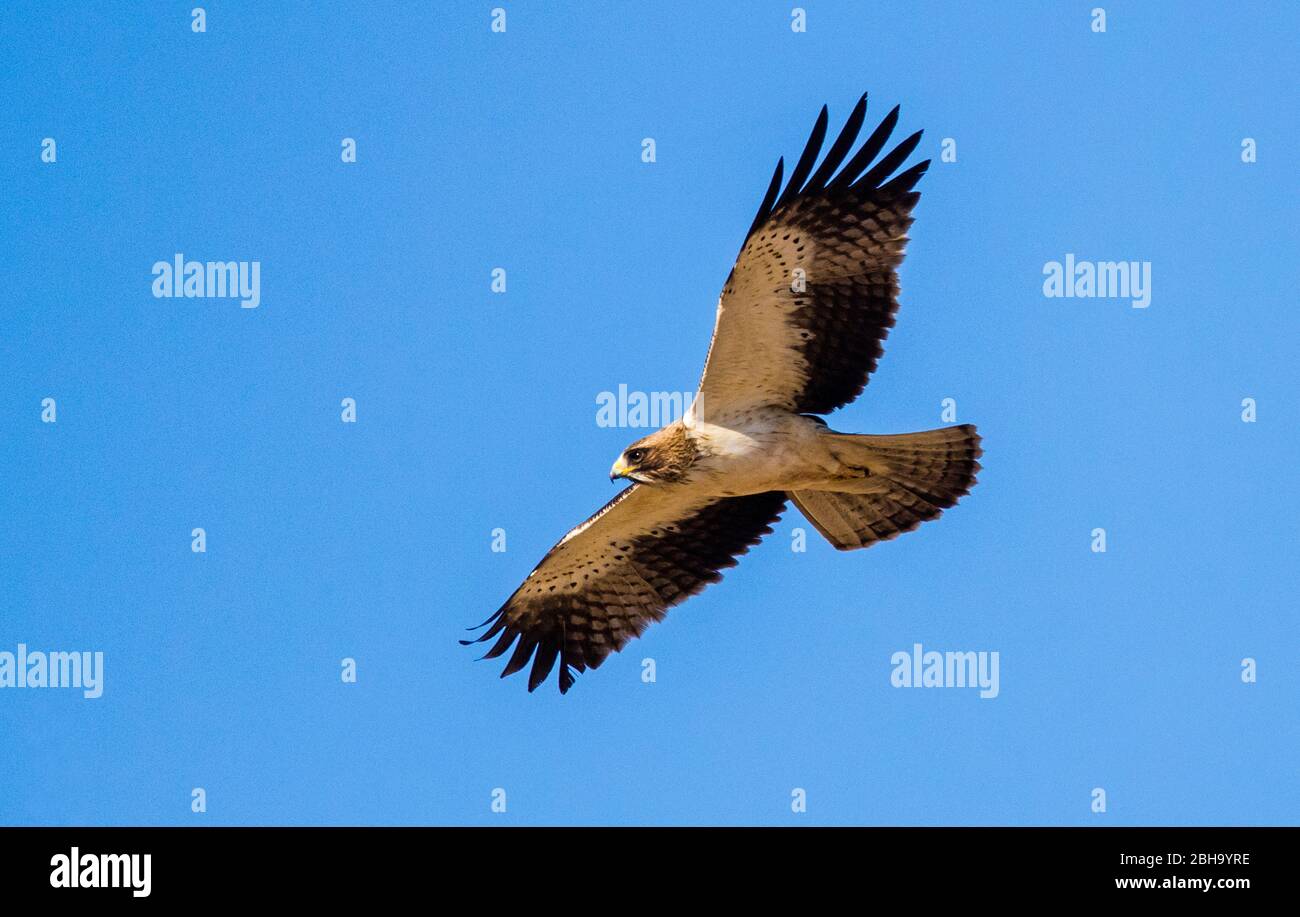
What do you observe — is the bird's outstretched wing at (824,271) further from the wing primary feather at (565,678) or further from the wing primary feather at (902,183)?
the wing primary feather at (565,678)

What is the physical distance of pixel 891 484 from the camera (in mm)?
11102

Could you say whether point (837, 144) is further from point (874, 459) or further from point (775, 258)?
point (874, 459)

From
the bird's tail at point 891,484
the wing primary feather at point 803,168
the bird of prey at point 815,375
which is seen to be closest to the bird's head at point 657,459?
the bird of prey at point 815,375

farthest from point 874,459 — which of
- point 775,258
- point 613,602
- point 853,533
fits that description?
point 613,602

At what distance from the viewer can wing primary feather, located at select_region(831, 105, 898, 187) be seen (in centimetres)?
1062

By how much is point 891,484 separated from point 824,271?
1.39 m

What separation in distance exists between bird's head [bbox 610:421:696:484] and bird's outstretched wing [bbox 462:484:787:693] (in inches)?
42.5

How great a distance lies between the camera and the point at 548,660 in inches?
479

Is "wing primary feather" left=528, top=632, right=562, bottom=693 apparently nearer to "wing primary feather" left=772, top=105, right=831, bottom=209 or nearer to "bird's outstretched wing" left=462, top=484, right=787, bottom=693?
"bird's outstretched wing" left=462, top=484, right=787, bottom=693

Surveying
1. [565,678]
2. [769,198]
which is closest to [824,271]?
[769,198]

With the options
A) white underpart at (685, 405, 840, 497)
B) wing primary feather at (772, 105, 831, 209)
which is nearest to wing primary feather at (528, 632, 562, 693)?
white underpart at (685, 405, 840, 497)

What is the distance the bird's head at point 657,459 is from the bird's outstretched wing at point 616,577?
1.08m

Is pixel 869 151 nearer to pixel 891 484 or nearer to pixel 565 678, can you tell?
pixel 891 484
